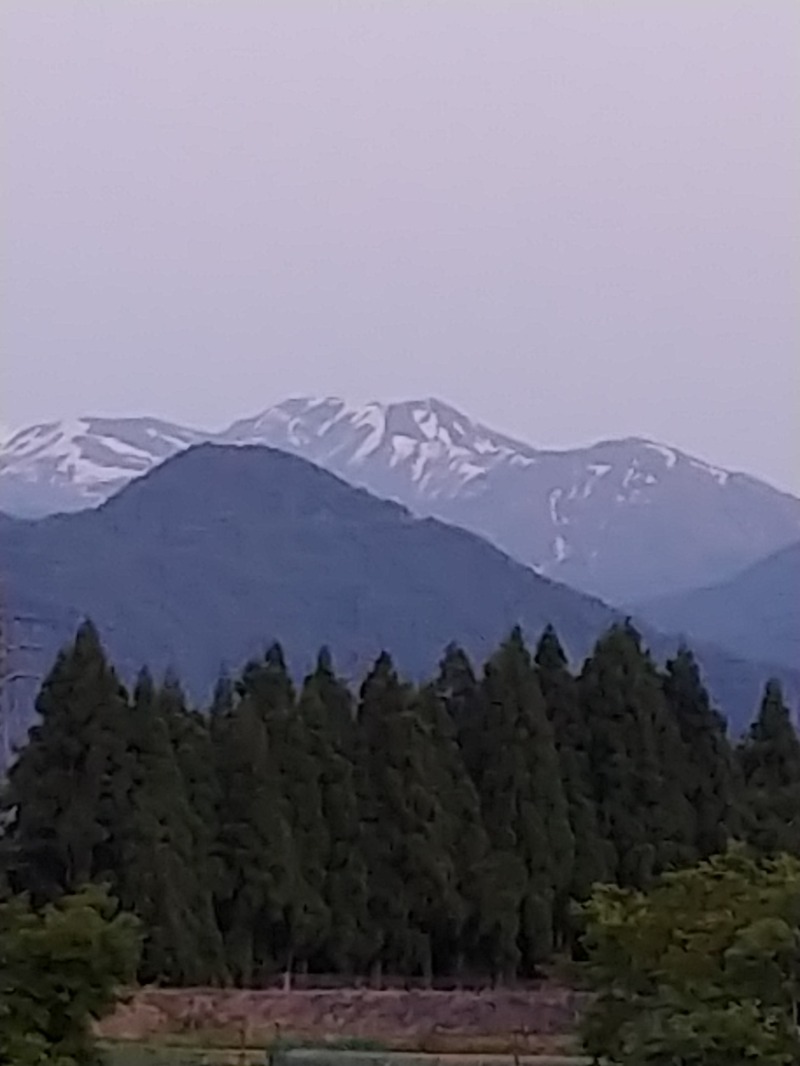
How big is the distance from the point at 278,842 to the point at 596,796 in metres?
0.73

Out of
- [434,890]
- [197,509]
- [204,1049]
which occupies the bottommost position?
[204,1049]

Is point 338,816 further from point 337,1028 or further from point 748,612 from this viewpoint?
point 748,612

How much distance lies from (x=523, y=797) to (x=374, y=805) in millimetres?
338

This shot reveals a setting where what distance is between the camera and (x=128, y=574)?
19.0ft

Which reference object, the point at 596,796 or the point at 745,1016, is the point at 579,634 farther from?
the point at 745,1016

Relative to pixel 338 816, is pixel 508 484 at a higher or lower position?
higher

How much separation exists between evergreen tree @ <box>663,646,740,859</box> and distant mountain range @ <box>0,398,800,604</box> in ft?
0.67

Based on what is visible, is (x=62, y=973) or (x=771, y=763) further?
(x=771, y=763)

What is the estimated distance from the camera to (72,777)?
577 centimetres

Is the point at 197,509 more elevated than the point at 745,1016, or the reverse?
the point at 197,509

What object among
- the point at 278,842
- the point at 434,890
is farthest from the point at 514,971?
the point at 278,842

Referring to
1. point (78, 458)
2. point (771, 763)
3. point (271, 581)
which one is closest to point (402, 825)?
point (271, 581)

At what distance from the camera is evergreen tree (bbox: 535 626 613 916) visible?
227 inches

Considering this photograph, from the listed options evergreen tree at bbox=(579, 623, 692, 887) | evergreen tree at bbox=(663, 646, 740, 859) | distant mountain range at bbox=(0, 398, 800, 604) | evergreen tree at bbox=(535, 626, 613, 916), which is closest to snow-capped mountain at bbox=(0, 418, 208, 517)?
distant mountain range at bbox=(0, 398, 800, 604)
